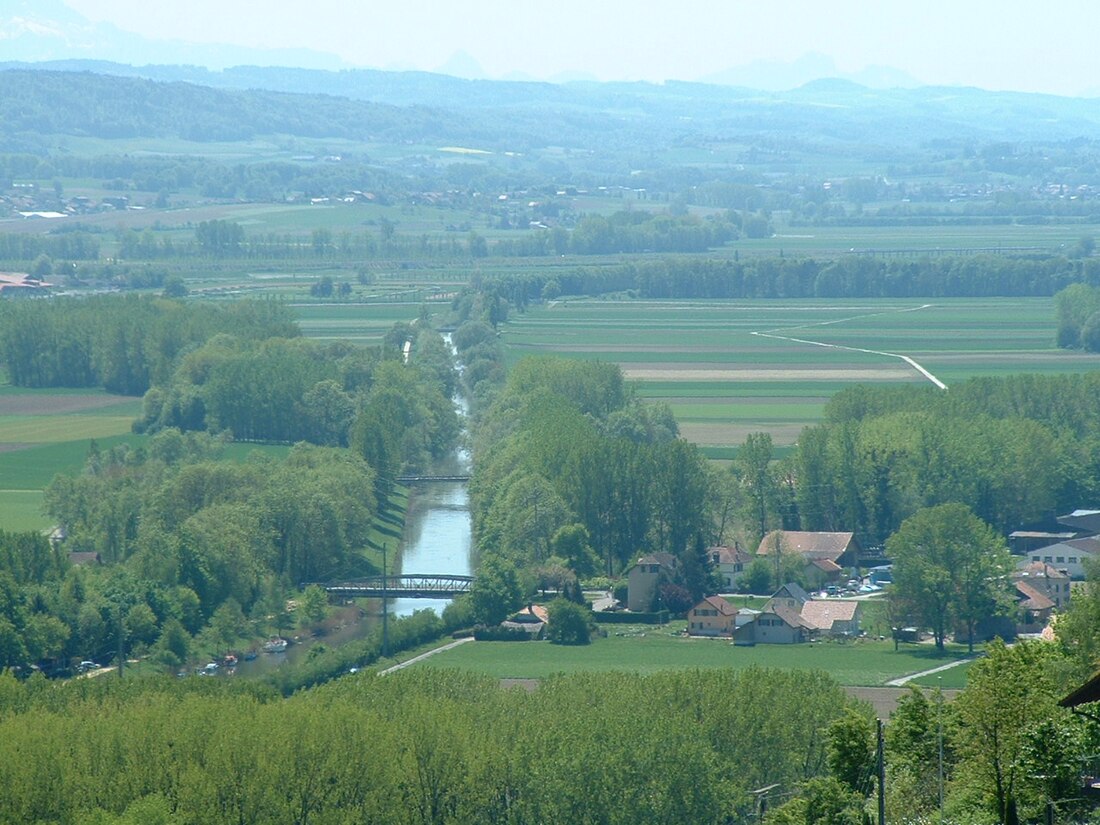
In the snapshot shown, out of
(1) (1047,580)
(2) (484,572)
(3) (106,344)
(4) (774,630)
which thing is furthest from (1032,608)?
(3) (106,344)

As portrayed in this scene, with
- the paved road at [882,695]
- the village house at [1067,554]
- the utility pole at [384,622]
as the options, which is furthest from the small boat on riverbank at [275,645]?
the village house at [1067,554]

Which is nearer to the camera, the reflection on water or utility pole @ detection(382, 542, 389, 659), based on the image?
utility pole @ detection(382, 542, 389, 659)

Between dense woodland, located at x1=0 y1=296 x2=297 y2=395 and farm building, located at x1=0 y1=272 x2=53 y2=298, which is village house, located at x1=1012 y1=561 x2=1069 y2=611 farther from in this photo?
farm building, located at x1=0 y1=272 x2=53 y2=298

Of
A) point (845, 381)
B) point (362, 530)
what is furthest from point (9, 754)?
point (845, 381)

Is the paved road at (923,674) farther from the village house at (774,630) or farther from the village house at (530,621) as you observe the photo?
the village house at (530,621)

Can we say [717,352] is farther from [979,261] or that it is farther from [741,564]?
[741,564]

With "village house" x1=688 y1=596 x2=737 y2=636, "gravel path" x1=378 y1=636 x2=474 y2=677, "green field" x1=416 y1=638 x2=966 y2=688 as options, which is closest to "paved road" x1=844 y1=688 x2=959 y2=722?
"green field" x1=416 y1=638 x2=966 y2=688

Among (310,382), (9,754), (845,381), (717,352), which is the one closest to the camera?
(9,754)
